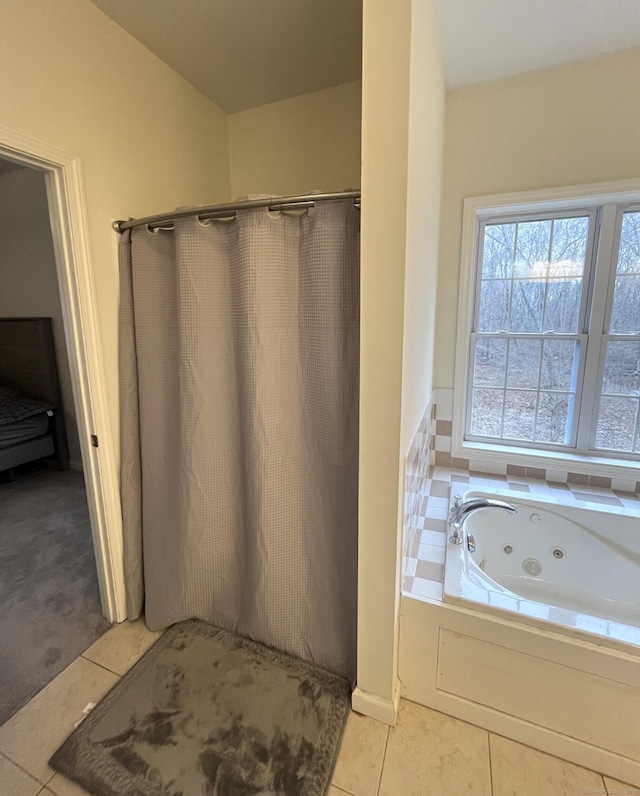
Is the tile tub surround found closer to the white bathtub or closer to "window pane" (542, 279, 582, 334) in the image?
the white bathtub

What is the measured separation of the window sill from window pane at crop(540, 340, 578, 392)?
379mm

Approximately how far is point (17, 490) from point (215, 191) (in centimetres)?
295

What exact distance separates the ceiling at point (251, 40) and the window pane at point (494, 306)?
1266 mm

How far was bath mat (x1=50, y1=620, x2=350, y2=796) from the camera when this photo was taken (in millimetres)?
1156

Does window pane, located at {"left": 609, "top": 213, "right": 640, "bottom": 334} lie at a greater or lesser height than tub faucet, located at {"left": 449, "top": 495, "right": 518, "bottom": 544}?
greater

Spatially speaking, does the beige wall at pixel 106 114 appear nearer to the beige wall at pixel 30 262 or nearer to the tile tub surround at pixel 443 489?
the tile tub surround at pixel 443 489

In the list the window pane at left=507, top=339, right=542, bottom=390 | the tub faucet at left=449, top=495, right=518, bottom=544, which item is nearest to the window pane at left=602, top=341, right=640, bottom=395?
the window pane at left=507, top=339, right=542, bottom=390

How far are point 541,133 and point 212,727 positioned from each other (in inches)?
113

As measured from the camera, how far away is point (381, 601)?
1248 mm

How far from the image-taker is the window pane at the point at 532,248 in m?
2.02

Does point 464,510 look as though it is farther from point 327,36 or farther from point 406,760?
point 327,36

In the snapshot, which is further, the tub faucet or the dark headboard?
the dark headboard

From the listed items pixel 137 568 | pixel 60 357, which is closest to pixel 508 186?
pixel 137 568

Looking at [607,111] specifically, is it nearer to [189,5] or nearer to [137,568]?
[189,5]
